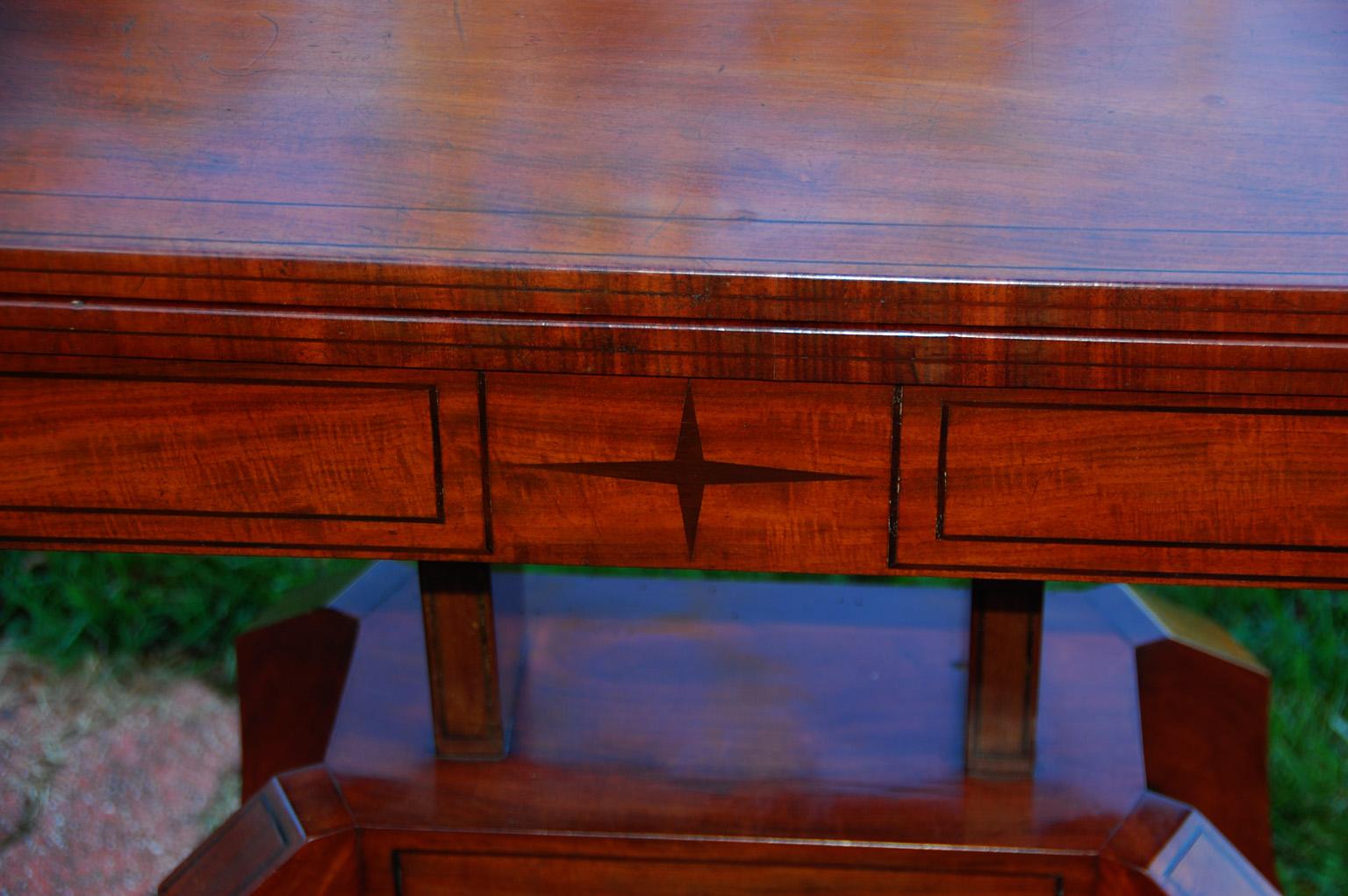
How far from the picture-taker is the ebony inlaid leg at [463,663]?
1.38 meters

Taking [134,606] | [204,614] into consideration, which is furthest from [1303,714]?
[134,606]

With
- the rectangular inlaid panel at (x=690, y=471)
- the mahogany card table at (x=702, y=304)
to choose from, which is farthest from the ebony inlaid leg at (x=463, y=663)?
the rectangular inlaid panel at (x=690, y=471)

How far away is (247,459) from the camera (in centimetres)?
101

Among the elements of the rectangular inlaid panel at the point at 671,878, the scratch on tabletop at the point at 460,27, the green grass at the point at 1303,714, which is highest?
the scratch on tabletop at the point at 460,27

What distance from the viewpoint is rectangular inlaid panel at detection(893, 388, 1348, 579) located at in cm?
94

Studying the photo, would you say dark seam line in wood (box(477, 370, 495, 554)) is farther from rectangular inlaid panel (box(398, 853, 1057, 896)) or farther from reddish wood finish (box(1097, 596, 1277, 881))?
reddish wood finish (box(1097, 596, 1277, 881))

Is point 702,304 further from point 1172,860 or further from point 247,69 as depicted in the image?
point 1172,860

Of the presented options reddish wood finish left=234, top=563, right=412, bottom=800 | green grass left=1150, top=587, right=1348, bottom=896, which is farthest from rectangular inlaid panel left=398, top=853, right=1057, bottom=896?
green grass left=1150, top=587, right=1348, bottom=896

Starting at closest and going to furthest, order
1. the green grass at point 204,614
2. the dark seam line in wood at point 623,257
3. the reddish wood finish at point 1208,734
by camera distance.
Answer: the dark seam line in wood at point 623,257 < the reddish wood finish at point 1208,734 < the green grass at point 204,614

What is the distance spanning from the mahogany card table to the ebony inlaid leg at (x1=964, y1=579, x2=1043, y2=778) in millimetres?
96

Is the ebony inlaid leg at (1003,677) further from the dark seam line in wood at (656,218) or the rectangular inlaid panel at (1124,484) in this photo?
the dark seam line in wood at (656,218)

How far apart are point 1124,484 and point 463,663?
732 millimetres

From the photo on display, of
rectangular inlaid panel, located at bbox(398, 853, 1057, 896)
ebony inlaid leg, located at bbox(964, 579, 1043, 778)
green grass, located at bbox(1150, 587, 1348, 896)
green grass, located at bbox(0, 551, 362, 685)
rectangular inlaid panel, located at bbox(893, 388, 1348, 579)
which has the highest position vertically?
rectangular inlaid panel, located at bbox(893, 388, 1348, 579)

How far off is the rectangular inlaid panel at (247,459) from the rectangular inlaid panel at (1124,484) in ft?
1.11
